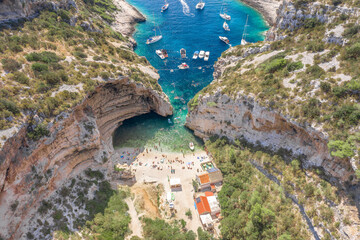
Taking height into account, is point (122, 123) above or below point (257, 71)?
above

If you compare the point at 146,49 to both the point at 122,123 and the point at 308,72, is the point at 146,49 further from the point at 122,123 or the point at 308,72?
the point at 308,72

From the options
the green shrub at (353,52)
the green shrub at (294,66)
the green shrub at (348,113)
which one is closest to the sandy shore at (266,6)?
the green shrub at (294,66)

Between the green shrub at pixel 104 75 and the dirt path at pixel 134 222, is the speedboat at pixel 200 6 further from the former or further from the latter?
the dirt path at pixel 134 222

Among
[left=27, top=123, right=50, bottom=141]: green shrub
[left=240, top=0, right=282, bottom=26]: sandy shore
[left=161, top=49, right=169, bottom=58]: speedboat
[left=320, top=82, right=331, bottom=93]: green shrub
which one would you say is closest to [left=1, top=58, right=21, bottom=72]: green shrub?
[left=27, top=123, right=50, bottom=141]: green shrub

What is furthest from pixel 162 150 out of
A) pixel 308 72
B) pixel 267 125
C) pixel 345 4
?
pixel 345 4

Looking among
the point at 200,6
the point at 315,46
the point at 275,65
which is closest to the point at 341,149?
the point at 275,65

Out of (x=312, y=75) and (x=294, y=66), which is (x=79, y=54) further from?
(x=312, y=75)
